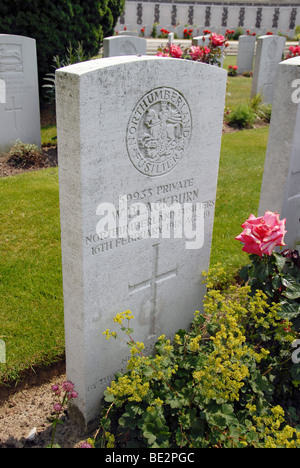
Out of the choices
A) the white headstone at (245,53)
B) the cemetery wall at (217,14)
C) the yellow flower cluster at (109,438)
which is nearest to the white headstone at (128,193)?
the yellow flower cluster at (109,438)

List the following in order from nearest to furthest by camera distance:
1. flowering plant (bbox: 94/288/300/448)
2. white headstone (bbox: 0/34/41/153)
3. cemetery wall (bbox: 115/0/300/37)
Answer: flowering plant (bbox: 94/288/300/448) < white headstone (bbox: 0/34/41/153) < cemetery wall (bbox: 115/0/300/37)

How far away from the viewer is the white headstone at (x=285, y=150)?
3.24 meters

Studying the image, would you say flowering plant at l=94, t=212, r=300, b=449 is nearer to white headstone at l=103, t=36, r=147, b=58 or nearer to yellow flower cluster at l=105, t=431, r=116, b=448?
yellow flower cluster at l=105, t=431, r=116, b=448

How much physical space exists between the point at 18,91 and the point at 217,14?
3000cm

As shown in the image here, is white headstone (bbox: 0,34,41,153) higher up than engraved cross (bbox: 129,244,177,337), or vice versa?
white headstone (bbox: 0,34,41,153)

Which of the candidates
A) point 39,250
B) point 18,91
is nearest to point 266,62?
point 18,91

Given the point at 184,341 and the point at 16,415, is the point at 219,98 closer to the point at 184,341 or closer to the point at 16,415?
the point at 184,341

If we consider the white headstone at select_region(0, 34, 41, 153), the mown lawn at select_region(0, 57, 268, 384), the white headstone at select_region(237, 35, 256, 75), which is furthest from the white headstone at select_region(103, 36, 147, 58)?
the white headstone at select_region(237, 35, 256, 75)

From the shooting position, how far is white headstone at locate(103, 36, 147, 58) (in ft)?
26.4

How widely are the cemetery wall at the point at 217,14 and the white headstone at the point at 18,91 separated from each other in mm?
27751

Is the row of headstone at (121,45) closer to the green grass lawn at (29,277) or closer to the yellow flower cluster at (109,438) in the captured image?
the green grass lawn at (29,277)

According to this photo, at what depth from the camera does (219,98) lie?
9.14ft

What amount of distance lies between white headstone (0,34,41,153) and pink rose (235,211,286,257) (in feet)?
15.7
